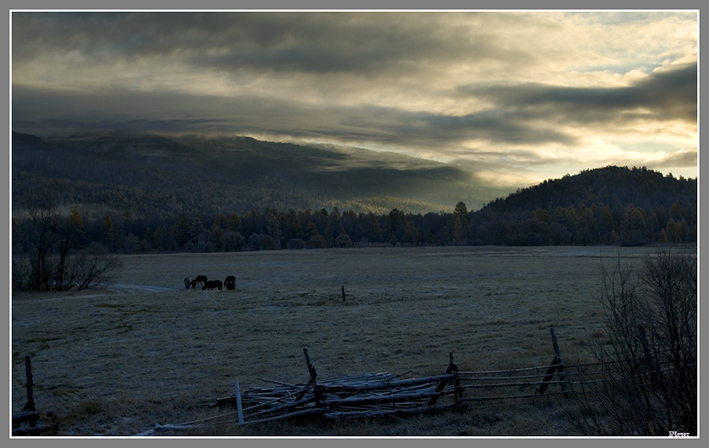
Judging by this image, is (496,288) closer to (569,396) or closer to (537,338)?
(537,338)

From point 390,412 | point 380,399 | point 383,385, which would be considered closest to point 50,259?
point 383,385

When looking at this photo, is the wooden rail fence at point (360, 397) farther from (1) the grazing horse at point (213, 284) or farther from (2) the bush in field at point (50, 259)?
(2) the bush in field at point (50, 259)

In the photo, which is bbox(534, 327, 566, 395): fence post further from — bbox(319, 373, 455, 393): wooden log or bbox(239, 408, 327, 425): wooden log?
bbox(239, 408, 327, 425): wooden log

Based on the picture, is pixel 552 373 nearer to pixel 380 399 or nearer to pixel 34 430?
pixel 380 399

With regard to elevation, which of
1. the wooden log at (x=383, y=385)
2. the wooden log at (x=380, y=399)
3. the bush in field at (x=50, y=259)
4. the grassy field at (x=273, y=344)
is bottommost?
the grassy field at (x=273, y=344)

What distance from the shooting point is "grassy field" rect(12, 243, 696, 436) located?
14281 millimetres

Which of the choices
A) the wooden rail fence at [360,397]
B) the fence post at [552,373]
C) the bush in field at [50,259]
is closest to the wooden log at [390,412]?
the wooden rail fence at [360,397]

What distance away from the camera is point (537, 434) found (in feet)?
40.5

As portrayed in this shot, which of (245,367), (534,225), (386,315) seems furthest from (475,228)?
(245,367)

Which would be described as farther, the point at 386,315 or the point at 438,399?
the point at 386,315

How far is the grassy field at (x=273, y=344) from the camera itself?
1428 centimetres

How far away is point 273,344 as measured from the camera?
84.6ft

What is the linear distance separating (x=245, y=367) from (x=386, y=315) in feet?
47.9

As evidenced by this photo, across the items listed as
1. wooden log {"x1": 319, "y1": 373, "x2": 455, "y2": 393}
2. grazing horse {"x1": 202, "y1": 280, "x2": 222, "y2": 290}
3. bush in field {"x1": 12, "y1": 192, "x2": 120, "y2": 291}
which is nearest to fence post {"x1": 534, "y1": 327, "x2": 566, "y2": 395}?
wooden log {"x1": 319, "y1": 373, "x2": 455, "y2": 393}
